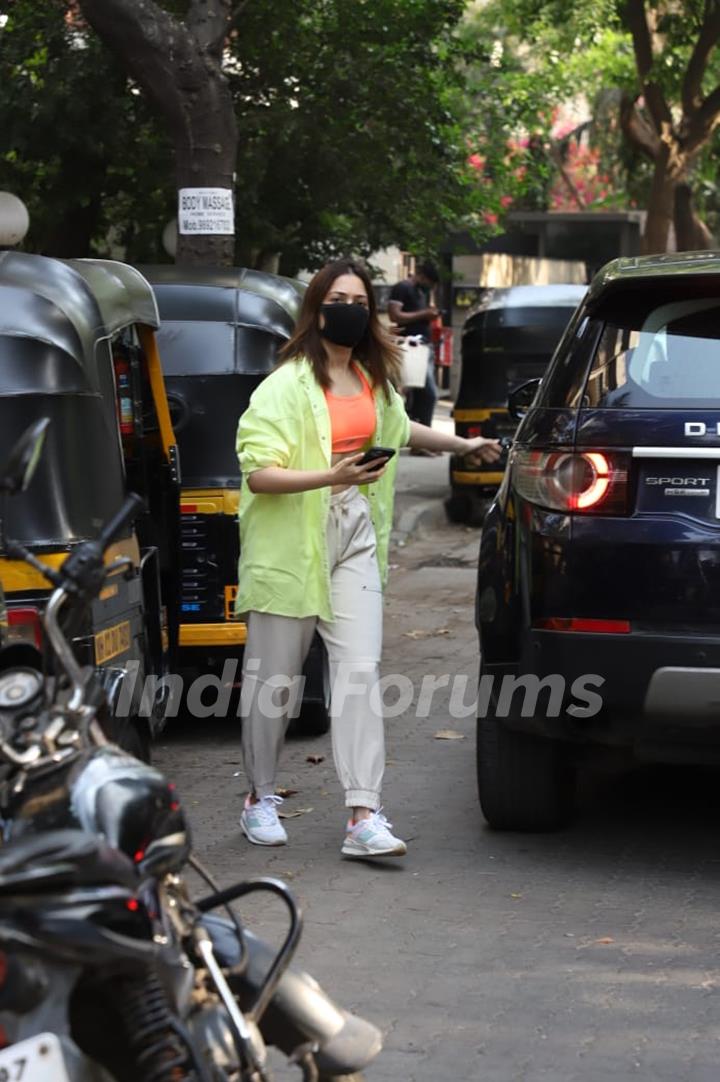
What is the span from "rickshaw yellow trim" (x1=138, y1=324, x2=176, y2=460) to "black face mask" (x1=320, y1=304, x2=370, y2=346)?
1.56m

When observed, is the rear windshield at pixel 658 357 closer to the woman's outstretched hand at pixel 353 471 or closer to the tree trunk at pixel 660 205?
the woman's outstretched hand at pixel 353 471

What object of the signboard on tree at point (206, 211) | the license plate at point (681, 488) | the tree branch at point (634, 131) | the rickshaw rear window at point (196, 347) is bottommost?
the license plate at point (681, 488)

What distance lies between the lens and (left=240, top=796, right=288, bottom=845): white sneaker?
6.26 metres

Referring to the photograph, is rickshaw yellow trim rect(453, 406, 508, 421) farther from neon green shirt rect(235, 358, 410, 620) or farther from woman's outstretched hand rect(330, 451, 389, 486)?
woman's outstretched hand rect(330, 451, 389, 486)

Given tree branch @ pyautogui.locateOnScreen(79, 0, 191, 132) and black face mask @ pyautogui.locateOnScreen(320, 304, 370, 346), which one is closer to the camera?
black face mask @ pyautogui.locateOnScreen(320, 304, 370, 346)

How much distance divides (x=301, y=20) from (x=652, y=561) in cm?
951

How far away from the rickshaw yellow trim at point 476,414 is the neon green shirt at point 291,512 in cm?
967

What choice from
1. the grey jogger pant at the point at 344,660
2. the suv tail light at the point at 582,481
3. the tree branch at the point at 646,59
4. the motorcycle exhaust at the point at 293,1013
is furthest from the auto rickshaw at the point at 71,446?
the tree branch at the point at 646,59

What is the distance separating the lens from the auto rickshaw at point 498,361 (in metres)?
15.7

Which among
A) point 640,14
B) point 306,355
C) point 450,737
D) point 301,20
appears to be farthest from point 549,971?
point 640,14

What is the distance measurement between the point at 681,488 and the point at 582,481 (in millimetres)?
301

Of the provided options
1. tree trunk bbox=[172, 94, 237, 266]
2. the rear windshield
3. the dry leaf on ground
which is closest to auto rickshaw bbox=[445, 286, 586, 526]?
tree trunk bbox=[172, 94, 237, 266]

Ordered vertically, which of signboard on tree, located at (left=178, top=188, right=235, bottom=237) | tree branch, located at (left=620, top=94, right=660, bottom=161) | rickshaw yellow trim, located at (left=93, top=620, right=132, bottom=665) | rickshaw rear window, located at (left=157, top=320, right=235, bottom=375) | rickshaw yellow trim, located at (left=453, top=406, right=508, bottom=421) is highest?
tree branch, located at (left=620, top=94, right=660, bottom=161)

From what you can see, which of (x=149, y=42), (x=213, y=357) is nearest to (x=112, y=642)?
(x=213, y=357)
